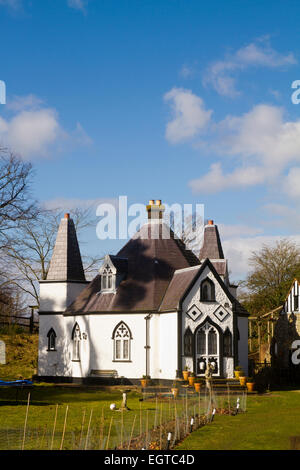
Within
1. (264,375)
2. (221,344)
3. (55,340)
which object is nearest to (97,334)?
(55,340)

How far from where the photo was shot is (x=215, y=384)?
102ft

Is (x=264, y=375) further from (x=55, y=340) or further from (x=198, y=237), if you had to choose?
(x=198, y=237)

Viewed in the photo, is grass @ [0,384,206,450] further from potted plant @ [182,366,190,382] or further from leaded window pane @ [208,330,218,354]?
leaded window pane @ [208,330,218,354]

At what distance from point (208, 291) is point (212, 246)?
19.8 ft

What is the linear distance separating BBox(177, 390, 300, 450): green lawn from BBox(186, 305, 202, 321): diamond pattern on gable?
313 inches

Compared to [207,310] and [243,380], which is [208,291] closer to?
[207,310]

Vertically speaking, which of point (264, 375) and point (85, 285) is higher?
point (85, 285)

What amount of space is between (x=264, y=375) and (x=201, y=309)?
7709mm

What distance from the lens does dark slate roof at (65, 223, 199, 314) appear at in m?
34.6

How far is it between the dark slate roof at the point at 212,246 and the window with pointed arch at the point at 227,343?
6385 millimetres

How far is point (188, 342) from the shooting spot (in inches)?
1267

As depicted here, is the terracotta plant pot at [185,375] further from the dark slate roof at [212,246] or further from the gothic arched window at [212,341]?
the dark slate roof at [212,246]
